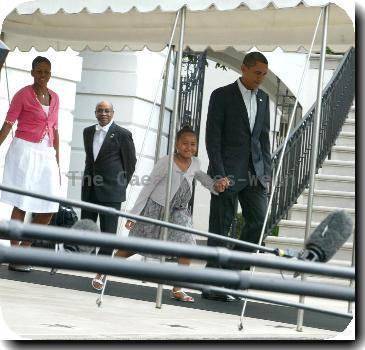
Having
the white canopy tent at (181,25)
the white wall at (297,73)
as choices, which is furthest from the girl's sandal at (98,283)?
the white wall at (297,73)

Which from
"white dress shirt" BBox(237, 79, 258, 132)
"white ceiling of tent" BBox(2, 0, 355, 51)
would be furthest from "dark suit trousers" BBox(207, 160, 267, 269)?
"white ceiling of tent" BBox(2, 0, 355, 51)

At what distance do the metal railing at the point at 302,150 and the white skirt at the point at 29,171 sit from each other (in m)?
4.24

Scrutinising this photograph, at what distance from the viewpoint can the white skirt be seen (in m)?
10.7

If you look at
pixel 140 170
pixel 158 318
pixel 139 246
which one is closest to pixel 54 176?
pixel 158 318

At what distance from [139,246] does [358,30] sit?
5.57m

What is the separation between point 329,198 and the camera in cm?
1495

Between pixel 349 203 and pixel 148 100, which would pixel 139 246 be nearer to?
pixel 349 203

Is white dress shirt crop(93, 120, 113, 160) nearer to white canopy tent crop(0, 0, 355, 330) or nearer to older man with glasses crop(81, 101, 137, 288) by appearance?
older man with glasses crop(81, 101, 137, 288)

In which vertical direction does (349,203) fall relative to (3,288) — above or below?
above

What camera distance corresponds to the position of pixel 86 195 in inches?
450

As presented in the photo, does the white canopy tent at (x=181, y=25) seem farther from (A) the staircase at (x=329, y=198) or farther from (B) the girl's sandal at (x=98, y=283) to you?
(A) the staircase at (x=329, y=198)

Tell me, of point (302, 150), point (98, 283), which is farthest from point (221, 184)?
point (302, 150)

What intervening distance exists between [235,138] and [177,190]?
616 millimetres

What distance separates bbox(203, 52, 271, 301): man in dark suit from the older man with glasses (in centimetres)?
146
